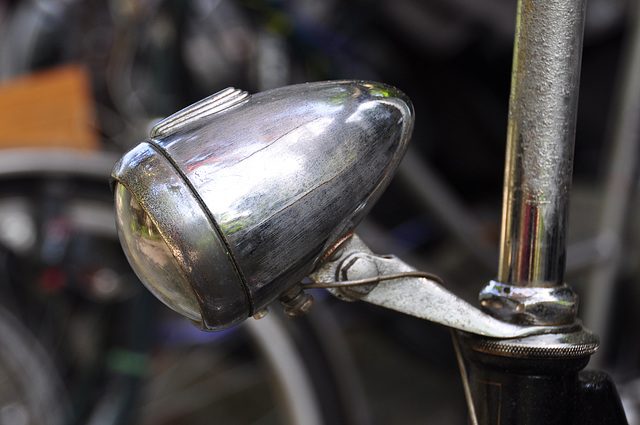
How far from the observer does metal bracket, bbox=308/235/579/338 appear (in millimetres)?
385

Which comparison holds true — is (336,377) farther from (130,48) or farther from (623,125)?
(130,48)

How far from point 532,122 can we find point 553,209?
2.1 inches

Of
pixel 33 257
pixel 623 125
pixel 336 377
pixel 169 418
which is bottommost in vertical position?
pixel 169 418

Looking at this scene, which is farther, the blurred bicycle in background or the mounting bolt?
the blurred bicycle in background

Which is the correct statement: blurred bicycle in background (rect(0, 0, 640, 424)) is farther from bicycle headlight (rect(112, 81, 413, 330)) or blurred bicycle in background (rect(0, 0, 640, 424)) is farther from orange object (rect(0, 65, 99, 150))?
bicycle headlight (rect(112, 81, 413, 330))

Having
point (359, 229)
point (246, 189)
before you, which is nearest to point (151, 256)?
point (246, 189)

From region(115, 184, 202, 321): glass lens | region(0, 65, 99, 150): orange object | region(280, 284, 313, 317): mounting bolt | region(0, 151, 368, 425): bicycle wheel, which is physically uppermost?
region(115, 184, 202, 321): glass lens

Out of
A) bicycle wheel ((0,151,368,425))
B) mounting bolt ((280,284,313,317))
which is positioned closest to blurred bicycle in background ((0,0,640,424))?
bicycle wheel ((0,151,368,425))

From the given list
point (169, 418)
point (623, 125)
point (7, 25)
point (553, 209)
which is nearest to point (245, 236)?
point (553, 209)

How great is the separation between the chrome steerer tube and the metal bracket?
0.6 inches

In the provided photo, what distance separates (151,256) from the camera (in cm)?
34

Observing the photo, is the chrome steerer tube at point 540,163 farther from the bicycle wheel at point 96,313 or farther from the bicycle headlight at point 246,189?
the bicycle wheel at point 96,313

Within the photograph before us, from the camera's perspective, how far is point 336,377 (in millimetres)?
1104

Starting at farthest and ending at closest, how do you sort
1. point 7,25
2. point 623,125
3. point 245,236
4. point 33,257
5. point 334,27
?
point 7,25
point 334,27
point 623,125
point 33,257
point 245,236
